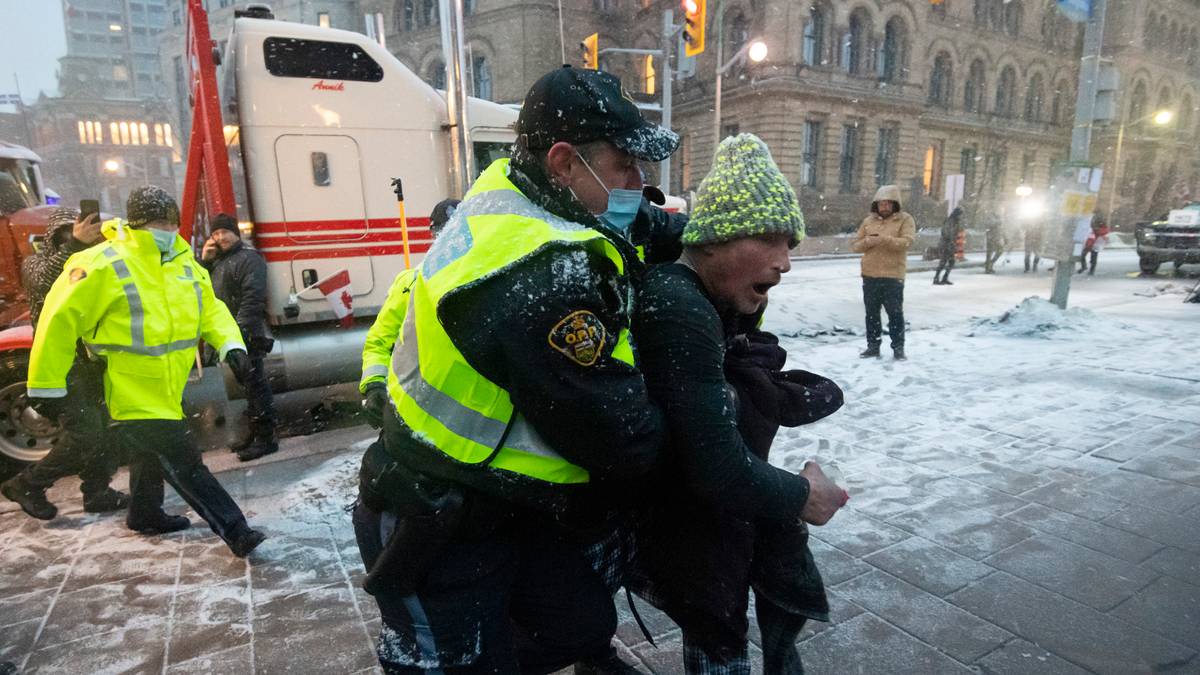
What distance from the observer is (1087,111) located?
32.7 feet

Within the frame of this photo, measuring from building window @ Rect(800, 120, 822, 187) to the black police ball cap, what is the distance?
34.0 metres

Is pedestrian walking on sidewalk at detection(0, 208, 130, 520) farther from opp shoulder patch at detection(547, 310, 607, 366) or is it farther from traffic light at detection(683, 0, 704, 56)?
traffic light at detection(683, 0, 704, 56)

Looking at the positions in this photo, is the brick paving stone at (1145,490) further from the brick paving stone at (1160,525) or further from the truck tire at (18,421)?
the truck tire at (18,421)

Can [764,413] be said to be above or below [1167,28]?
below

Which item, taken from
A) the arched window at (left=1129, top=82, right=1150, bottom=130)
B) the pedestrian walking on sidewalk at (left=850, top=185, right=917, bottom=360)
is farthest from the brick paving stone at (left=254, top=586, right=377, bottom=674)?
the arched window at (left=1129, top=82, right=1150, bottom=130)

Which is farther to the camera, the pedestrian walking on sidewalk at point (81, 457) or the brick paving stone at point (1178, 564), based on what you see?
the pedestrian walking on sidewalk at point (81, 457)

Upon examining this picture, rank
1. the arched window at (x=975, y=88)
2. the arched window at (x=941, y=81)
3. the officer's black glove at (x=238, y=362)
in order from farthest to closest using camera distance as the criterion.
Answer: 1. the arched window at (x=975, y=88)
2. the arched window at (x=941, y=81)
3. the officer's black glove at (x=238, y=362)

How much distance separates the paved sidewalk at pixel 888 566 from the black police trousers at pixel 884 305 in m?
Answer: 2.05

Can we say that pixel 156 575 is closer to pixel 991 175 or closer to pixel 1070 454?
pixel 1070 454

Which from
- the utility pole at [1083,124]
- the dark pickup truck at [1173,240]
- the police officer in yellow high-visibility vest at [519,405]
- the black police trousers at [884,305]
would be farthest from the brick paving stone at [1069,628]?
the dark pickup truck at [1173,240]

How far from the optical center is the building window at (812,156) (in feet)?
109

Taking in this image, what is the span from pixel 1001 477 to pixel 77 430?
5806mm

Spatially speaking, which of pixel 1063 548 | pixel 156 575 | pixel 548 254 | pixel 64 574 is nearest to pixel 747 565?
pixel 548 254

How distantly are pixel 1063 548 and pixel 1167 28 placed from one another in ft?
207
